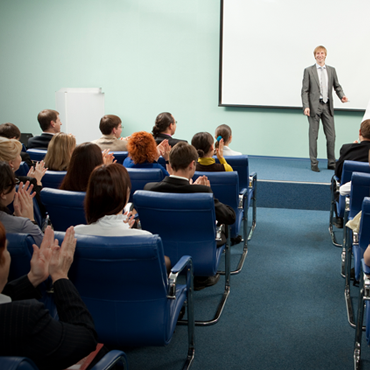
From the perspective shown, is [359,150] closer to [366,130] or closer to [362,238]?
[366,130]

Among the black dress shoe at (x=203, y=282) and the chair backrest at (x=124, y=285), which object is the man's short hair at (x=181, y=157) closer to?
the black dress shoe at (x=203, y=282)

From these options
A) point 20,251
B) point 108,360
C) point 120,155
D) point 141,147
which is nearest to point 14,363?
point 108,360

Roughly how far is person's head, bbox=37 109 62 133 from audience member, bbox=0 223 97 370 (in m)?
3.49

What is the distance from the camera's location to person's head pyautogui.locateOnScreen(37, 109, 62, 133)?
4.70 meters

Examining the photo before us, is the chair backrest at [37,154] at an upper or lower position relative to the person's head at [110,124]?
lower

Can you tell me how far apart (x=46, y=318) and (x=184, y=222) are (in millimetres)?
1358

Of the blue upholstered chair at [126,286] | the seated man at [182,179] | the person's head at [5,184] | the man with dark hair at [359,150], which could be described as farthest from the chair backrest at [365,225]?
the man with dark hair at [359,150]

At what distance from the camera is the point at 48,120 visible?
15.5 ft

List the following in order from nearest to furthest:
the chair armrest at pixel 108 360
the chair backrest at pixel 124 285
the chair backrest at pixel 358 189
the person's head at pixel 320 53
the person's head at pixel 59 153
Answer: the chair armrest at pixel 108 360 < the chair backrest at pixel 124 285 < the chair backrest at pixel 358 189 < the person's head at pixel 59 153 < the person's head at pixel 320 53

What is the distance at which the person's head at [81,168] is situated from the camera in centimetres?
276

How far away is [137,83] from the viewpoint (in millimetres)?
7758

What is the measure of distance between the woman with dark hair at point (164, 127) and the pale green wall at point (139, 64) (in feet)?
9.62

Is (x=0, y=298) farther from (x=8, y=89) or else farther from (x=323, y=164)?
(x=8, y=89)

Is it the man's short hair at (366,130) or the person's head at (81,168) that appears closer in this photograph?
the person's head at (81,168)
